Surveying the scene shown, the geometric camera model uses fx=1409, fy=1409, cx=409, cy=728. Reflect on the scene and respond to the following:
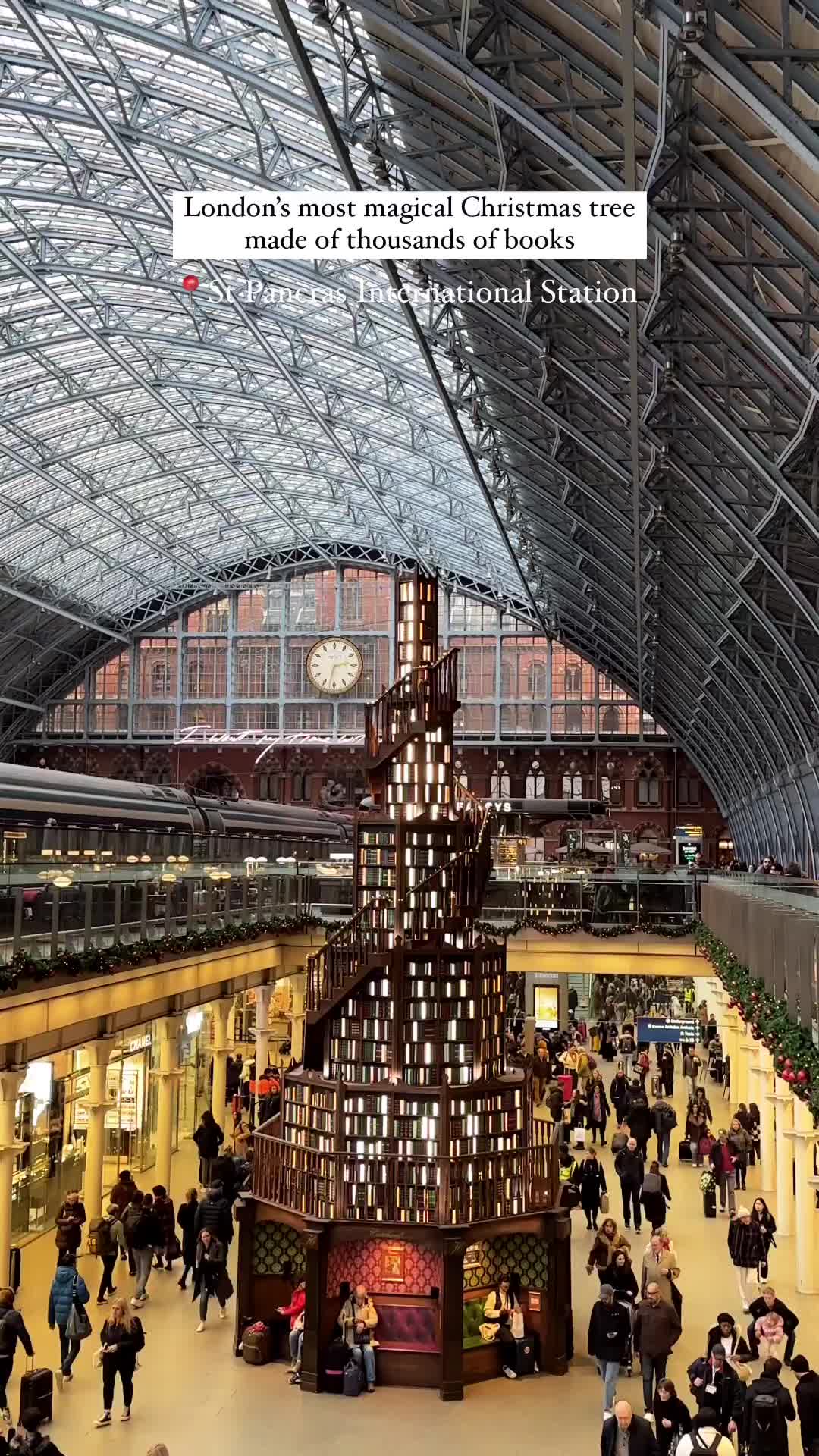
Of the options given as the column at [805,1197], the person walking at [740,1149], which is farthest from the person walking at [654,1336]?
the person walking at [740,1149]

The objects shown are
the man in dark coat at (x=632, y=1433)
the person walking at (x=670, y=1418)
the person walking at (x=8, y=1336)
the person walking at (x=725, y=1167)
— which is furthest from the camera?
the person walking at (x=725, y=1167)

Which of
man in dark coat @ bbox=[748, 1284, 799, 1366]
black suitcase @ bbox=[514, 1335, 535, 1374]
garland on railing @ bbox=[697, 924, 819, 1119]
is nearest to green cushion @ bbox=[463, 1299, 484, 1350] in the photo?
black suitcase @ bbox=[514, 1335, 535, 1374]

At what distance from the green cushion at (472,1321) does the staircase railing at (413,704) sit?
767 cm

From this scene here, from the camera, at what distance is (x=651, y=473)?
26750 millimetres

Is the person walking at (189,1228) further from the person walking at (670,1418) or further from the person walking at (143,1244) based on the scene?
the person walking at (670,1418)

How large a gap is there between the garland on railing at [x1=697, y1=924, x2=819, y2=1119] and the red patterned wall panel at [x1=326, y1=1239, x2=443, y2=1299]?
527 cm

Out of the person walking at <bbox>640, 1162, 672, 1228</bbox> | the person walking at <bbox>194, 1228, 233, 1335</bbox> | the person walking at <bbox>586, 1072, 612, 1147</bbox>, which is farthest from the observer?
the person walking at <bbox>586, 1072, 612, 1147</bbox>

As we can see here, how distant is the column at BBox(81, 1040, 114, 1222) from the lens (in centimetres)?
2333

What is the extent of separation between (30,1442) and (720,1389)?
6.43 meters

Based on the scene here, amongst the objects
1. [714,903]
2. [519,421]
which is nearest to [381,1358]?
[714,903]

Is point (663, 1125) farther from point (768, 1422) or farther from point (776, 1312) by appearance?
point (768, 1422)

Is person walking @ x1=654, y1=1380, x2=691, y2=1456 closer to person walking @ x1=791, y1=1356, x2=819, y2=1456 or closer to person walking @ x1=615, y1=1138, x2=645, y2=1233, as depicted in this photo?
person walking @ x1=791, y1=1356, x2=819, y2=1456

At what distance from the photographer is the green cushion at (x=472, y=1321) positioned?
17828mm

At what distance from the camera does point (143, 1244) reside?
19.8 metres
